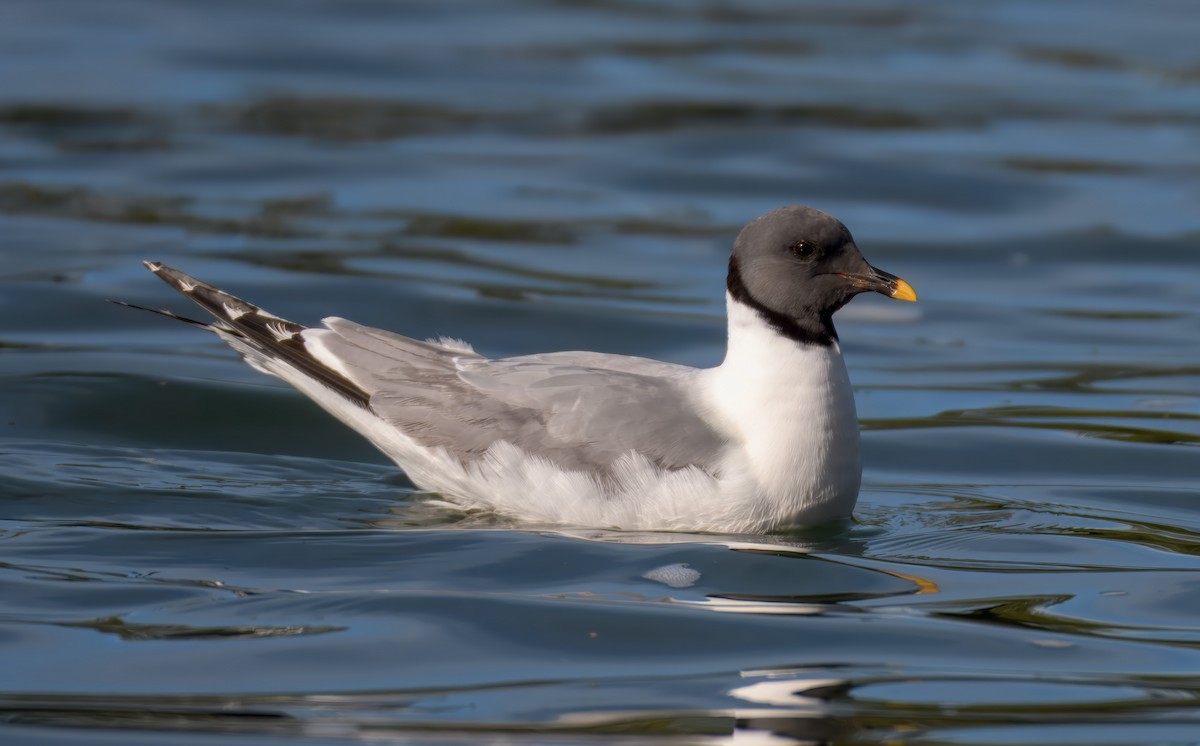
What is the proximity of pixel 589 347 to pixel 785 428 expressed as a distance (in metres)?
4.12

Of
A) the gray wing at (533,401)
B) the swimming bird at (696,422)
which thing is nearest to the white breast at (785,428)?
the swimming bird at (696,422)

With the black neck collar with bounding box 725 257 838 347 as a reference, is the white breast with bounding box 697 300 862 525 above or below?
below

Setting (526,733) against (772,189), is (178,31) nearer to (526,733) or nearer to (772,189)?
(772,189)

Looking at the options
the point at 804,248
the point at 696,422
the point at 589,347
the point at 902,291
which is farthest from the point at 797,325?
the point at 589,347

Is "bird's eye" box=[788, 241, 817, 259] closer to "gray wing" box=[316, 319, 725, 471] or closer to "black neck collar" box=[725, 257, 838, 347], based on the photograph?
"black neck collar" box=[725, 257, 838, 347]

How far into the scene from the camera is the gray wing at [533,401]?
287 inches

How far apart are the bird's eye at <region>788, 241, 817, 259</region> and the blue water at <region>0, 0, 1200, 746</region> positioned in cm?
115

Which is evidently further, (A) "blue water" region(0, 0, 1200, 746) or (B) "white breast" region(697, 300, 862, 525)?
(B) "white breast" region(697, 300, 862, 525)

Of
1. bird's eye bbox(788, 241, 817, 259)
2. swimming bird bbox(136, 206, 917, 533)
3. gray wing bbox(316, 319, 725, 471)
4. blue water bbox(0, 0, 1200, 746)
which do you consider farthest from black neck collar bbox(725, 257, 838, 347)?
blue water bbox(0, 0, 1200, 746)

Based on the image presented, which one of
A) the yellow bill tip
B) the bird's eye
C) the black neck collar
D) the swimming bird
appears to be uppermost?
the bird's eye

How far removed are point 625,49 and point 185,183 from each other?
7.80 meters

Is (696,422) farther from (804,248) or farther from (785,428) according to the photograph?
(804,248)

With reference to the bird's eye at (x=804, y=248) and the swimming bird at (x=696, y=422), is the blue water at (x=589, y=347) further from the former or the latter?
the bird's eye at (x=804, y=248)

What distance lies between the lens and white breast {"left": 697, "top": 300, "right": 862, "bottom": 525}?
284 inches
